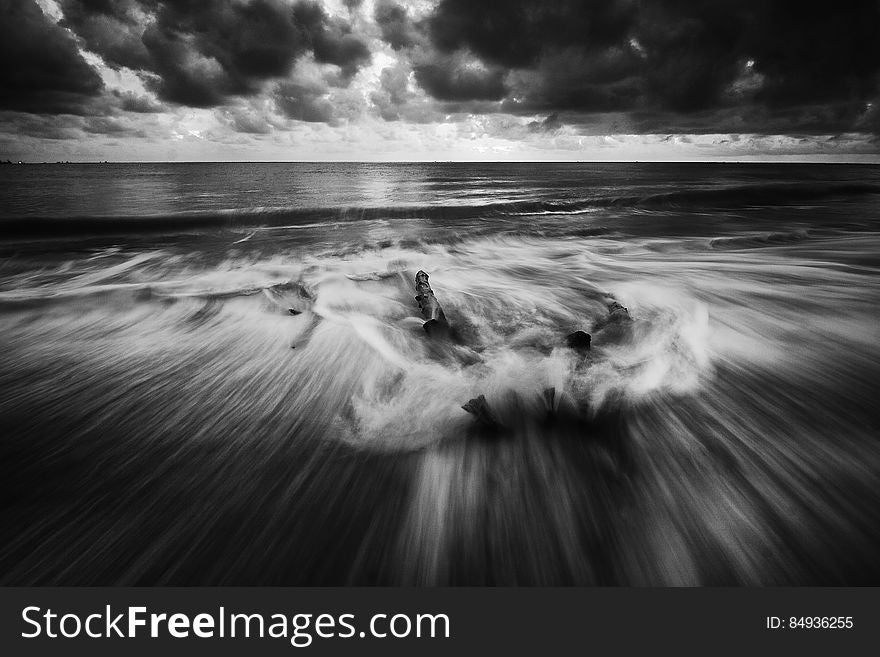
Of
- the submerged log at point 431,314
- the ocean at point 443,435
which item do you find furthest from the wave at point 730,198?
the submerged log at point 431,314

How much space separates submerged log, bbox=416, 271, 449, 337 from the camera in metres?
4.21

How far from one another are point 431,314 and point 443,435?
2269 millimetres

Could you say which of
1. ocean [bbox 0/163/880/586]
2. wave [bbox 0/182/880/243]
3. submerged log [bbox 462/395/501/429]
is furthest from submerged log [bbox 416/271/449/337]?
wave [bbox 0/182/880/243]

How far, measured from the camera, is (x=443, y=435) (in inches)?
100

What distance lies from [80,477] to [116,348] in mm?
2415

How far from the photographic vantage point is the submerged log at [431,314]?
421 cm

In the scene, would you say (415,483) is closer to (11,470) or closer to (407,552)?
(407,552)

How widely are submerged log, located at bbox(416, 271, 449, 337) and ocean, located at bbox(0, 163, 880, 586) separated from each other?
0.17m

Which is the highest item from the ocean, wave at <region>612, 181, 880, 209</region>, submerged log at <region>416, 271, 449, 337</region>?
wave at <region>612, 181, 880, 209</region>

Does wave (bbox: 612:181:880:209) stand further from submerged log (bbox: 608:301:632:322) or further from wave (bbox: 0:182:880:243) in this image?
submerged log (bbox: 608:301:632:322)

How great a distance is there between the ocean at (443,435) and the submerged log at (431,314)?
0.17 m

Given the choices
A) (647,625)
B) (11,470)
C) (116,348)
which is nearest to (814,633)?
(647,625)

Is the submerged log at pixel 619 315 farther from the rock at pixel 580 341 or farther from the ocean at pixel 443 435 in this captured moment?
the rock at pixel 580 341

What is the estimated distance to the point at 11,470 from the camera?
2.39 meters
